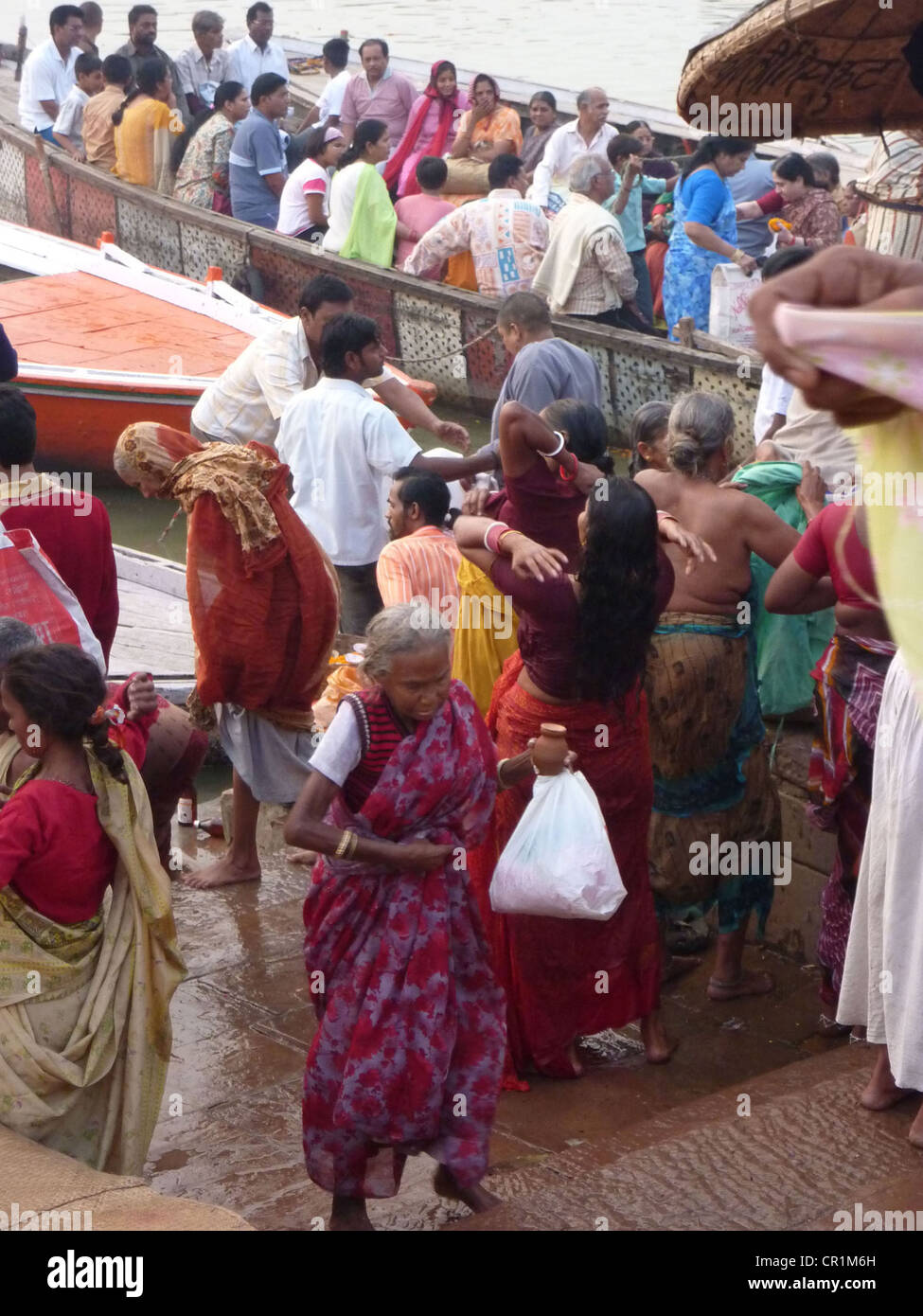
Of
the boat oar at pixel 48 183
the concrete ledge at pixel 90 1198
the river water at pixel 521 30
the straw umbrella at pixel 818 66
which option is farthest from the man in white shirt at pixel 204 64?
the concrete ledge at pixel 90 1198

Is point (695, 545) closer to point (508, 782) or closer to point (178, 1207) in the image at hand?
point (508, 782)

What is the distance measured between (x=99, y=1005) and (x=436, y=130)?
11005 millimetres

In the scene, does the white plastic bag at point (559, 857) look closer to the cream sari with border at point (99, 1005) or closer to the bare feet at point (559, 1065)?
the bare feet at point (559, 1065)

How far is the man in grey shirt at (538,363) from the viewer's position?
5961mm

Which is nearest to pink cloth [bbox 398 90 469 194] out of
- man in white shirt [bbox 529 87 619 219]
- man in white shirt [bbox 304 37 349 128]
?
man in white shirt [bbox 304 37 349 128]

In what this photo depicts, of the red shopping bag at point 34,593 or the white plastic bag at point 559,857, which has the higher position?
the red shopping bag at point 34,593

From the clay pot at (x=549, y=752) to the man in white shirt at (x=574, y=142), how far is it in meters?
9.02

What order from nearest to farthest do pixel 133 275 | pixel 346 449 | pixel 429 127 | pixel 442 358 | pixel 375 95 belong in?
pixel 346 449 → pixel 442 358 → pixel 133 275 → pixel 429 127 → pixel 375 95

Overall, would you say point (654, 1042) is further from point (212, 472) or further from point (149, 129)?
point (149, 129)

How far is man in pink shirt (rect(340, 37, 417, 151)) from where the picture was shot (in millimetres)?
13711

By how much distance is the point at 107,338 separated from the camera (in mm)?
11680

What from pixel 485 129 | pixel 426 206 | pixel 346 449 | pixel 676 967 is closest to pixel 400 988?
pixel 676 967

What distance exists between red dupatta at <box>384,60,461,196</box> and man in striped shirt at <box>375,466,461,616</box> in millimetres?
8704

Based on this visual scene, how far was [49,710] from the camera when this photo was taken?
3350 millimetres
